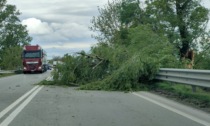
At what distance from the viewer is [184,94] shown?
48.8 ft

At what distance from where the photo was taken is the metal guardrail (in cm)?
1243

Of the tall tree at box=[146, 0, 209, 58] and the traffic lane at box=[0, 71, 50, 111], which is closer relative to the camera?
the traffic lane at box=[0, 71, 50, 111]

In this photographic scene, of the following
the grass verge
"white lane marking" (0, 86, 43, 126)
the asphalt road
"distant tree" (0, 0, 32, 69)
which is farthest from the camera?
"distant tree" (0, 0, 32, 69)

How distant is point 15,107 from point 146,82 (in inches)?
325

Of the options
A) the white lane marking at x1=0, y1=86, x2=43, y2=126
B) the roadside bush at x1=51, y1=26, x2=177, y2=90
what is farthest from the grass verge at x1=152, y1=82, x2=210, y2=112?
the white lane marking at x1=0, y1=86, x2=43, y2=126

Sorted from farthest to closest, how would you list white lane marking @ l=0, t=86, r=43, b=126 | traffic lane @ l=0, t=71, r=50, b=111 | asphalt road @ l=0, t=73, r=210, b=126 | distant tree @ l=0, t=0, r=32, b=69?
distant tree @ l=0, t=0, r=32, b=69, traffic lane @ l=0, t=71, r=50, b=111, asphalt road @ l=0, t=73, r=210, b=126, white lane marking @ l=0, t=86, r=43, b=126

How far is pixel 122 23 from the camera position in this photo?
167 feet

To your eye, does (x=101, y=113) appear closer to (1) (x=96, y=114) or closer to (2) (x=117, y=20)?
(1) (x=96, y=114)

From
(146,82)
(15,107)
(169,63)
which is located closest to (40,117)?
(15,107)

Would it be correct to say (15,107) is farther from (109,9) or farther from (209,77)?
(109,9)

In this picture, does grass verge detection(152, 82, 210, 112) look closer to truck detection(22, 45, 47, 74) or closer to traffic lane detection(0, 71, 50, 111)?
traffic lane detection(0, 71, 50, 111)

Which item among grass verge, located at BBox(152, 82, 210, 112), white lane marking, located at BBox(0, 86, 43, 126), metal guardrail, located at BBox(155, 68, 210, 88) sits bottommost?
white lane marking, located at BBox(0, 86, 43, 126)

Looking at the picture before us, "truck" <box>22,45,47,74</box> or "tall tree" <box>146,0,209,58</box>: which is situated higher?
"tall tree" <box>146,0,209,58</box>

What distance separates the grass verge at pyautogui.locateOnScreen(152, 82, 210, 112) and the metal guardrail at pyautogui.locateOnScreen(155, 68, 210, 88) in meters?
0.43
